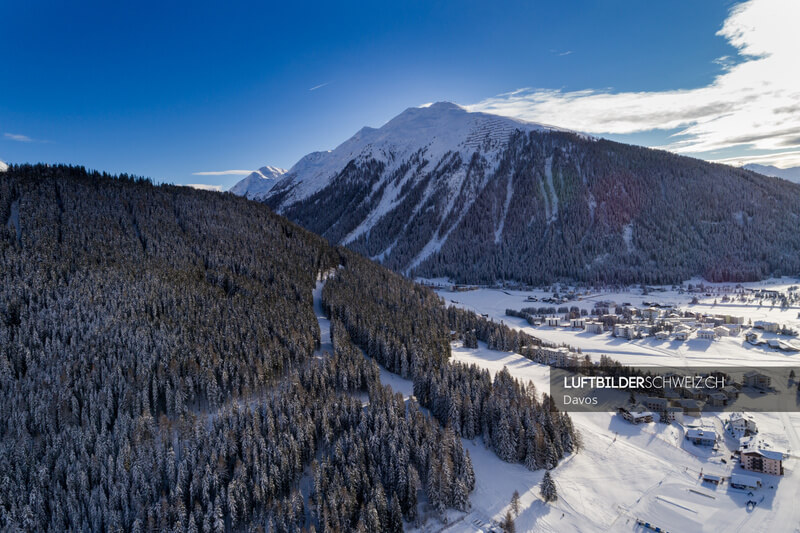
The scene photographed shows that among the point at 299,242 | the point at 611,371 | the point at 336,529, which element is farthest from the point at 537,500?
the point at 299,242

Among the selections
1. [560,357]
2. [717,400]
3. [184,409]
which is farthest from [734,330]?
[184,409]

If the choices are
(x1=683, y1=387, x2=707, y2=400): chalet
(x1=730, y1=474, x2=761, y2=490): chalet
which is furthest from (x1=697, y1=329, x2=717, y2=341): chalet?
(x1=730, y1=474, x2=761, y2=490): chalet

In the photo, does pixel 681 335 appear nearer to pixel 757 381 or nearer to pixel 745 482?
pixel 757 381

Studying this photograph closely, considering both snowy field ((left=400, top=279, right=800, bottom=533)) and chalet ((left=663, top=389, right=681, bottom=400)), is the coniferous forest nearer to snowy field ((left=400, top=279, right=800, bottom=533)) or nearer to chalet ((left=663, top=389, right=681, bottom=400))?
snowy field ((left=400, top=279, right=800, bottom=533))

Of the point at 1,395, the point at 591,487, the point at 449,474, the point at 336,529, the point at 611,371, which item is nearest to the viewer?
the point at 336,529

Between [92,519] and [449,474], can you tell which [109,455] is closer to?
[92,519]

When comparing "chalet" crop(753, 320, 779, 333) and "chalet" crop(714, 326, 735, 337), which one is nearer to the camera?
"chalet" crop(714, 326, 735, 337)
